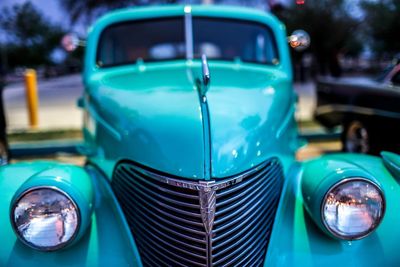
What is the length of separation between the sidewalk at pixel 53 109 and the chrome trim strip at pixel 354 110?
5.14 feet

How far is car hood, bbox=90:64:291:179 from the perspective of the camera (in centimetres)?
198

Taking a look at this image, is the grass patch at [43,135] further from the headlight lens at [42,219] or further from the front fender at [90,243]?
the headlight lens at [42,219]

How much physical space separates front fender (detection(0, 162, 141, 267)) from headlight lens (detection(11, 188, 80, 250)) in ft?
0.31

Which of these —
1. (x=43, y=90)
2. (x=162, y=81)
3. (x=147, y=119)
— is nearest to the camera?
(x=147, y=119)

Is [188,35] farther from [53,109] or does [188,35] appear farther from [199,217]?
[53,109]

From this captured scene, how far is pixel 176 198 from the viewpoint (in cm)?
193

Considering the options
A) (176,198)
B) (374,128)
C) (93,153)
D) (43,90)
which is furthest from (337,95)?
(43,90)

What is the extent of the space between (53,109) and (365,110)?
325 inches

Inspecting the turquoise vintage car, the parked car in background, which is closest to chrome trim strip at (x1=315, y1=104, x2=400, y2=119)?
the parked car in background

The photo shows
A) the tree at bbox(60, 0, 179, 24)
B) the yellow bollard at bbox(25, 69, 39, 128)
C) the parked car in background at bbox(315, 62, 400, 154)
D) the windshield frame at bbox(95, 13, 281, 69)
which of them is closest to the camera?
Answer: the windshield frame at bbox(95, 13, 281, 69)

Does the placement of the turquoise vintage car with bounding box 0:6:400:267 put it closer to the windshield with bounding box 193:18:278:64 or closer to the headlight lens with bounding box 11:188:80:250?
the headlight lens with bounding box 11:188:80:250

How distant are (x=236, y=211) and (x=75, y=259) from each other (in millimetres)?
739

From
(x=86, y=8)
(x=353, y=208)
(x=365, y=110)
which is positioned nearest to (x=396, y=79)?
(x=365, y=110)

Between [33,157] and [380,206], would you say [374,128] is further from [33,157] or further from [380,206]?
[33,157]
